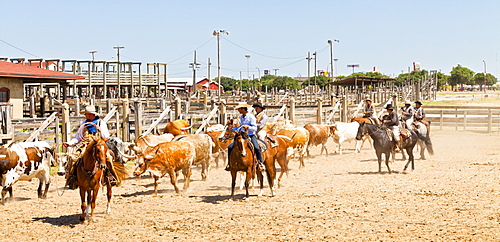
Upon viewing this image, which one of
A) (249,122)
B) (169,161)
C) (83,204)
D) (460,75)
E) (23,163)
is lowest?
(83,204)

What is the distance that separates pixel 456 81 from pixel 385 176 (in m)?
153

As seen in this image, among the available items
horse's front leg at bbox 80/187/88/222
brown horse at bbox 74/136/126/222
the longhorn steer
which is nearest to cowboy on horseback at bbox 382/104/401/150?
the longhorn steer

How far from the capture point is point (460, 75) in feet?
511

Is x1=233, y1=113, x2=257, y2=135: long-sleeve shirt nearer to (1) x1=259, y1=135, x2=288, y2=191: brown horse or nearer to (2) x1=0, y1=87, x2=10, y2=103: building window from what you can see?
(1) x1=259, y1=135, x2=288, y2=191: brown horse

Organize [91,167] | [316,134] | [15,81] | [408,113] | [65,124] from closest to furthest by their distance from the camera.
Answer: [91,167], [65,124], [408,113], [316,134], [15,81]

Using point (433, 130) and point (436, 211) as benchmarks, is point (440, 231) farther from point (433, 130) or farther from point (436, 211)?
point (433, 130)

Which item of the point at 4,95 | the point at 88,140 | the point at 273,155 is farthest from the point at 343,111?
the point at 88,140

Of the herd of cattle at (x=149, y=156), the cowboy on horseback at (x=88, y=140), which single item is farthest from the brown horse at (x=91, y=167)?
the herd of cattle at (x=149, y=156)

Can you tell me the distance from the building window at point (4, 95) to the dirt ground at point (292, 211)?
1113 centimetres

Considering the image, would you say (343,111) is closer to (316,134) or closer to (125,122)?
(316,134)

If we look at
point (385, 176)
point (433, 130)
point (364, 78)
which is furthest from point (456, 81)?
point (385, 176)

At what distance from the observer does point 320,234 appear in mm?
9008

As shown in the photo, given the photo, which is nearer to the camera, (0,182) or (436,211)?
(436,211)

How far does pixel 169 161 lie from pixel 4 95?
13.9 meters
